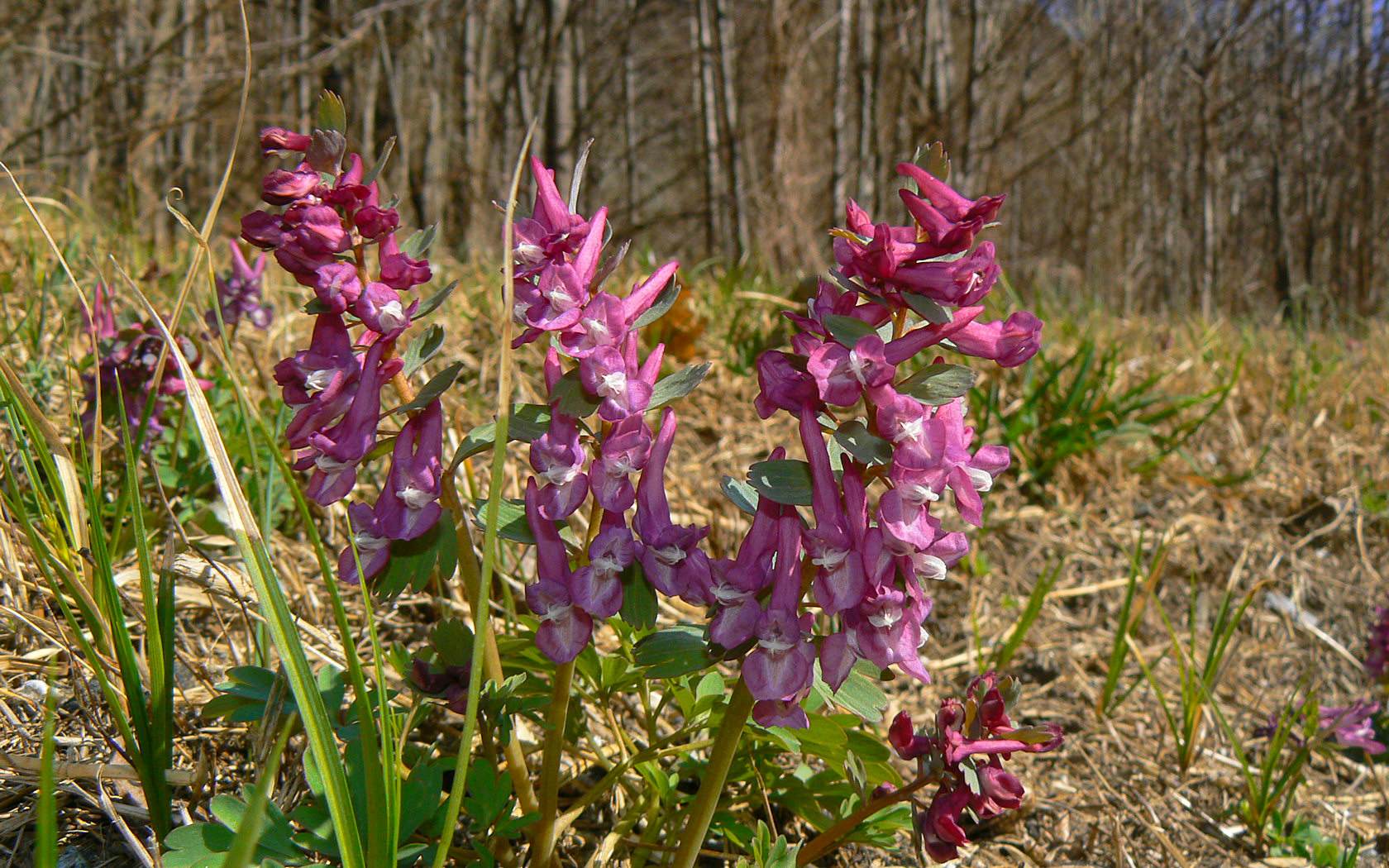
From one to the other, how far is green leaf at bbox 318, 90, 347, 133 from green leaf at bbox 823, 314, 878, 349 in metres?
0.63

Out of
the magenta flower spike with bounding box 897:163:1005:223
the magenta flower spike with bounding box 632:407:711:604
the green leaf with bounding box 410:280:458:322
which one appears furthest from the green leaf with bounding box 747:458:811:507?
the green leaf with bounding box 410:280:458:322

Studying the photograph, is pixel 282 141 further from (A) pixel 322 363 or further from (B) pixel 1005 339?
(B) pixel 1005 339

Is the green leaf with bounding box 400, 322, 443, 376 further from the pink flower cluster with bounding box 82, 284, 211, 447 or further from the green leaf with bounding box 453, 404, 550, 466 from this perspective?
the pink flower cluster with bounding box 82, 284, 211, 447

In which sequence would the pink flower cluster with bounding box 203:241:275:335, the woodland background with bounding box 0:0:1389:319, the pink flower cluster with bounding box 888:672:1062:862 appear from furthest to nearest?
the woodland background with bounding box 0:0:1389:319 < the pink flower cluster with bounding box 203:241:275:335 < the pink flower cluster with bounding box 888:672:1062:862

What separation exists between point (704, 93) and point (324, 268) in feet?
38.0

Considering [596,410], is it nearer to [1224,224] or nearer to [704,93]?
[704,93]

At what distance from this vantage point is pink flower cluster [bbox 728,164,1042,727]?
1006mm

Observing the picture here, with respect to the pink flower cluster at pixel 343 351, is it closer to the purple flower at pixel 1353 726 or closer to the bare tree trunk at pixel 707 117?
the purple flower at pixel 1353 726

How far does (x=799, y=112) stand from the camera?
30.1ft

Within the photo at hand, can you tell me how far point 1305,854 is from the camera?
2.02 metres

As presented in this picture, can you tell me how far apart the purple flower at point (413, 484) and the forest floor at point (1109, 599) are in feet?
1.98

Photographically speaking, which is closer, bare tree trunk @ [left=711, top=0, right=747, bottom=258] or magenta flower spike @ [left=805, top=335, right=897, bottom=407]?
magenta flower spike @ [left=805, top=335, right=897, bottom=407]

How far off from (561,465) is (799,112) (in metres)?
8.81

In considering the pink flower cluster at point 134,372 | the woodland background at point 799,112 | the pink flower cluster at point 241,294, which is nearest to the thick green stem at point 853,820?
the pink flower cluster at point 134,372
